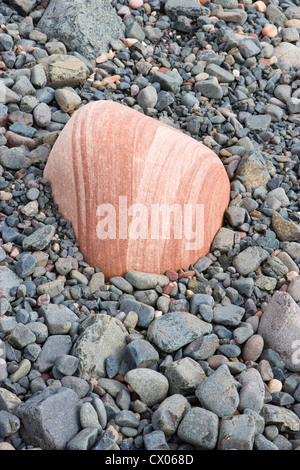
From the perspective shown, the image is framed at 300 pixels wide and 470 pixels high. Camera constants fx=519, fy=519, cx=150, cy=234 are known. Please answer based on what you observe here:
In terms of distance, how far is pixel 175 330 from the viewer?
2.42 m

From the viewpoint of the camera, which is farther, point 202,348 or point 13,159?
point 13,159

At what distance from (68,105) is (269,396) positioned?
2.13 metres

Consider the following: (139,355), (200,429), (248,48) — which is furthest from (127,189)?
(248,48)

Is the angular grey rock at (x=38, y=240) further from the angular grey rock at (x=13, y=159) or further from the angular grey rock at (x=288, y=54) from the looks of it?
the angular grey rock at (x=288, y=54)

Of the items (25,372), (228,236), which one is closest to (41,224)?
(25,372)

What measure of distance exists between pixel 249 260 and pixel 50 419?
1394 mm

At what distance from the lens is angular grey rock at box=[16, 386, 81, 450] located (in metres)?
1.93

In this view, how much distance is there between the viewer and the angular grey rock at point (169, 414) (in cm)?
205

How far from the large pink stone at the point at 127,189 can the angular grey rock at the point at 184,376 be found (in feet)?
2.24

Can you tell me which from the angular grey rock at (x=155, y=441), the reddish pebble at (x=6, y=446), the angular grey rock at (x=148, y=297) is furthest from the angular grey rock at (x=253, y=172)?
the reddish pebble at (x=6, y=446)

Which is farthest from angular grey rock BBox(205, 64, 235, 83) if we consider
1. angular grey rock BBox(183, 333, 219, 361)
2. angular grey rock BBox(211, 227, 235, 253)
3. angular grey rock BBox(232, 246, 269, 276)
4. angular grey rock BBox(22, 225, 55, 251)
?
angular grey rock BBox(183, 333, 219, 361)

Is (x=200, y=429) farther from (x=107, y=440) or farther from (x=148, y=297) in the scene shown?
(x=148, y=297)

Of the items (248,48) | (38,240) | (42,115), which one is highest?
(248,48)

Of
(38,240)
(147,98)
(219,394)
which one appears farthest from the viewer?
(147,98)
